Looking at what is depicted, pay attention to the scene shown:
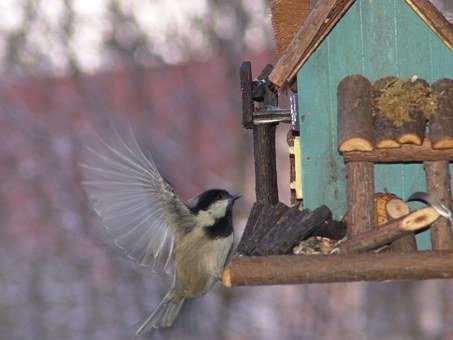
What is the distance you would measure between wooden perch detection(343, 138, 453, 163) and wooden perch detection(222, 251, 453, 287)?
0.32 meters

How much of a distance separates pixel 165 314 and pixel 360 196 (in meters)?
0.80

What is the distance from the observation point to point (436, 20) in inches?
139

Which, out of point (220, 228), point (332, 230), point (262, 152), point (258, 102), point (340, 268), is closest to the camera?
point (340, 268)

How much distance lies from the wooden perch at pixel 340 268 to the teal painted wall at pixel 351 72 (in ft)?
1.61

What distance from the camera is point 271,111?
3863mm

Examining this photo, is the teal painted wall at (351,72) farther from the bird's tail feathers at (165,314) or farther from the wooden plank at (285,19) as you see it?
the bird's tail feathers at (165,314)

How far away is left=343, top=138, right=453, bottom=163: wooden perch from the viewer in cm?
333

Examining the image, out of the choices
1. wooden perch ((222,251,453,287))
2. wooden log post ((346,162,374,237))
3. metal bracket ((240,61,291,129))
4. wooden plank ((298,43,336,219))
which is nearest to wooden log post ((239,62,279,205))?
metal bracket ((240,61,291,129))

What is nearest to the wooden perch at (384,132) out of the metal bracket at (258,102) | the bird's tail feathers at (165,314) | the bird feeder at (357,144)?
the bird feeder at (357,144)

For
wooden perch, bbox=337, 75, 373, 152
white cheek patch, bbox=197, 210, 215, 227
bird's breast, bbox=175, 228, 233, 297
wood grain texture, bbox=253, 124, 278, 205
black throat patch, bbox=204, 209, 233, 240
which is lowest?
bird's breast, bbox=175, 228, 233, 297

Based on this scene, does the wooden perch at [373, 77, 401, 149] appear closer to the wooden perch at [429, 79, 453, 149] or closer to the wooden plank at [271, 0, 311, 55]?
the wooden perch at [429, 79, 453, 149]

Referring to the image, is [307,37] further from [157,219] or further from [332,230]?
[157,219]

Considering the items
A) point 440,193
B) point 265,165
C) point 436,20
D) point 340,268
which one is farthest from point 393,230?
point 265,165

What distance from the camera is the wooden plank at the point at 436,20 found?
353cm
